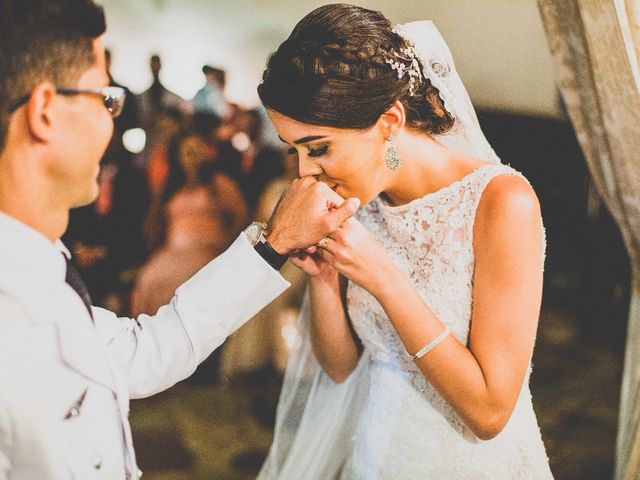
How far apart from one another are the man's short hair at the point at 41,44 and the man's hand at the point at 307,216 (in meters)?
0.56

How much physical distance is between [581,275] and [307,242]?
576cm

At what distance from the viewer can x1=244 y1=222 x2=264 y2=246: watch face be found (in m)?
1.46

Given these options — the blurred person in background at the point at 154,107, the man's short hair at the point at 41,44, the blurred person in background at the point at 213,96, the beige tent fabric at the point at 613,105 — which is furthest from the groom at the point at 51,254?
the blurred person in background at the point at 213,96

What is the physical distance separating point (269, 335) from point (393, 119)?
3316 millimetres

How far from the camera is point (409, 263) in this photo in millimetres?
1696

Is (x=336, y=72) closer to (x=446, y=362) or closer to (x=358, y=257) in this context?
(x=358, y=257)

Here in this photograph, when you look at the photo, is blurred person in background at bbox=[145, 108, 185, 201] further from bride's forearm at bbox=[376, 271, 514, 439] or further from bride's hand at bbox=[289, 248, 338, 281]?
bride's forearm at bbox=[376, 271, 514, 439]

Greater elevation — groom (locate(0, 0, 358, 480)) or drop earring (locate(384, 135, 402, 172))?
groom (locate(0, 0, 358, 480))

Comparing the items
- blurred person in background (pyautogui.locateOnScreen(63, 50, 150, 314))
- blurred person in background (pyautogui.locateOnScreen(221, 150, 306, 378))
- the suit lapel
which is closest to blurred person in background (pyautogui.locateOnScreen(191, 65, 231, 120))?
blurred person in background (pyautogui.locateOnScreen(63, 50, 150, 314))

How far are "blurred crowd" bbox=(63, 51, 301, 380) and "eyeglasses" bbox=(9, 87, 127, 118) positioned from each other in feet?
10.9

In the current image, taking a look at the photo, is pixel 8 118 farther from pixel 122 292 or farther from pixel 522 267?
pixel 122 292

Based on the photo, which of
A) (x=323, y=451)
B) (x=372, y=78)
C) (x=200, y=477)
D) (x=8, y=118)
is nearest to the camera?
(x=8, y=118)

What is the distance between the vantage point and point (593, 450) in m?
3.82

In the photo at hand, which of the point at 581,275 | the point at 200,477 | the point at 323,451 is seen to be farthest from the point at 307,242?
the point at 581,275
